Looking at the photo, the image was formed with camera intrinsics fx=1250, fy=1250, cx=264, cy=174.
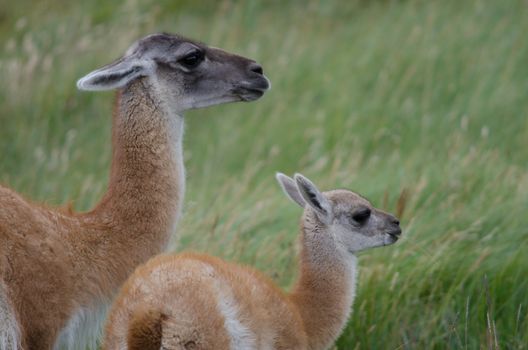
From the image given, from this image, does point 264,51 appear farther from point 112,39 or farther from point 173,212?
point 173,212

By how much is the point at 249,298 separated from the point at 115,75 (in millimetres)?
1433

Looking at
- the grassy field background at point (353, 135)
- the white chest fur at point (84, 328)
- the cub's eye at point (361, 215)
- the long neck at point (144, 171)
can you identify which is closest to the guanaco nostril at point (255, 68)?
the long neck at point (144, 171)

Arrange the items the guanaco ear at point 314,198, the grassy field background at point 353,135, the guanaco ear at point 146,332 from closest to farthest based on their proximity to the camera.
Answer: the guanaco ear at point 146,332 < the guanaco ear at point 314,198 < the grassy field background at point 353,135

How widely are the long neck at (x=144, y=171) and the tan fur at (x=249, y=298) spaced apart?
0.56m

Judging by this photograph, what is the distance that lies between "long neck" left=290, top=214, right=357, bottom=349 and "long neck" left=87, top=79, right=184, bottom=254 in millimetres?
725

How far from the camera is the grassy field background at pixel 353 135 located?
6988 mm

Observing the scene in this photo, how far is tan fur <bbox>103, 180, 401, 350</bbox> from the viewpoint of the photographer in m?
5.04

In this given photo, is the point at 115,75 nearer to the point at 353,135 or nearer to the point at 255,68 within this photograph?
the point at 255,68

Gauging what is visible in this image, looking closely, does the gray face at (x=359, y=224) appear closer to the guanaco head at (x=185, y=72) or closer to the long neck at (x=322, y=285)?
the long neck at (x=322, y=285)

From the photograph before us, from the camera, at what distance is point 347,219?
660cm

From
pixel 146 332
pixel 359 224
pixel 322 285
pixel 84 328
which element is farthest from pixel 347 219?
pixel 146 332

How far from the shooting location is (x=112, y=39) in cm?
1149

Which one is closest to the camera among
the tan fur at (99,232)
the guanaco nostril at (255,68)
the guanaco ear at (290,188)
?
the tan fur at (99,232)

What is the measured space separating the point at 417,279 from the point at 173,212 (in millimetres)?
1597
